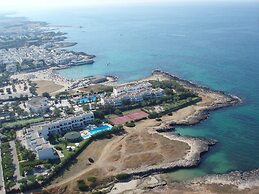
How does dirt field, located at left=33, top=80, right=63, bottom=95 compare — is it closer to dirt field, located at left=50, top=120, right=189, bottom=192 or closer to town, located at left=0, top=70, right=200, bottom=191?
town, located at left=0, top=70, right=200, bottom=191

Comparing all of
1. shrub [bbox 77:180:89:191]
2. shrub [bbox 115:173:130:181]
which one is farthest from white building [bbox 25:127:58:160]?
shrub [bbox 115:173:130:181]

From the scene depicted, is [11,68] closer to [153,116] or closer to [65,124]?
[65,124]

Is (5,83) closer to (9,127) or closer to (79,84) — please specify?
(79,84)

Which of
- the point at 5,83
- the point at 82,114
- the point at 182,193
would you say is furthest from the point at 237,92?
the point at 5,83

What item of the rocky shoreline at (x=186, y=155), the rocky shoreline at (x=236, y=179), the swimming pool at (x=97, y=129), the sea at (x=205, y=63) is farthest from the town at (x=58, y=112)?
the rocky shoreline at (x=236, y=179)

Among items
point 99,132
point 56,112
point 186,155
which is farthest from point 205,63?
point 186,155

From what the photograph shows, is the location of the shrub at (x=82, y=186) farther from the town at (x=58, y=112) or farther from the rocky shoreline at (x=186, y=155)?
the rocky shoreline at (x=186, y=155)

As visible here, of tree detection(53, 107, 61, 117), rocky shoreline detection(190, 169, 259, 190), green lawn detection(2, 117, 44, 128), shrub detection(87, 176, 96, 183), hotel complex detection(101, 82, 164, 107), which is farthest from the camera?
hotel complex detection(101, 82, 164, 107)
